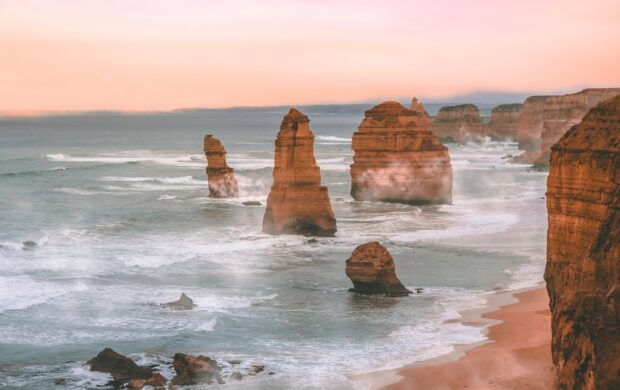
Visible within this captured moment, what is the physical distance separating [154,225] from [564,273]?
34070 millimetres

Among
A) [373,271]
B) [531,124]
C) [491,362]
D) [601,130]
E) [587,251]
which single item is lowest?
[491,362]

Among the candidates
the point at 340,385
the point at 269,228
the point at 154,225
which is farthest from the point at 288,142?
the point at 340,385

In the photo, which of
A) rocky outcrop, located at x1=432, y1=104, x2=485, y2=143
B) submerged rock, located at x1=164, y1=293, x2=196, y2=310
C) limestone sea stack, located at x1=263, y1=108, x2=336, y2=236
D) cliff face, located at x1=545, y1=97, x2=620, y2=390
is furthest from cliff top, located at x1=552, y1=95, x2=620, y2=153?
rocky outcrop, located at x1=432, y1=104, x2=485, y2=143

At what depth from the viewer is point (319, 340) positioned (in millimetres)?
25312

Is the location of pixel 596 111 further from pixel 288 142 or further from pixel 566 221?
pixel 288 142

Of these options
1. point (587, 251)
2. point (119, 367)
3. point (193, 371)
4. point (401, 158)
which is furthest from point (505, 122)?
point (587, 251)

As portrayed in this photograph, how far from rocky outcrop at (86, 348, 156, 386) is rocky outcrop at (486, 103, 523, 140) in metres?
136

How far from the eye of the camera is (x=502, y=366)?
22578 mm

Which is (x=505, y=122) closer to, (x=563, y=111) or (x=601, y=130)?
(x=563, y=111)

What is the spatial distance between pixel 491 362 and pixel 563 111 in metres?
68.3

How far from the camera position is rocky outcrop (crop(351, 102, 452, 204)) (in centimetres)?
5684

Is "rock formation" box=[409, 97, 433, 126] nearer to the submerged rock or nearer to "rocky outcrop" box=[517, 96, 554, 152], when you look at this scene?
"rocky outcrop" box=[517, 96, 554, 152]

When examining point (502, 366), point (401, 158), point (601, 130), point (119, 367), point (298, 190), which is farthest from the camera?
point (401, 158)

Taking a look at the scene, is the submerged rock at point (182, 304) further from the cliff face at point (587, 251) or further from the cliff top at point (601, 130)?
the cliff top at point (601, 130)
